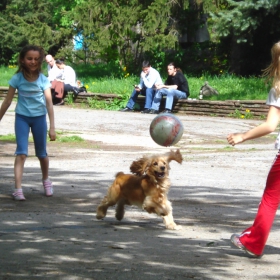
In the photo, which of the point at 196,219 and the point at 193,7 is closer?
the point at 196,219

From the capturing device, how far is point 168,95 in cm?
2209

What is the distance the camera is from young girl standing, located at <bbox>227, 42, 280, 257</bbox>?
20.2 feet

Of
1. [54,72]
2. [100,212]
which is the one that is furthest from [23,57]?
[54,72]

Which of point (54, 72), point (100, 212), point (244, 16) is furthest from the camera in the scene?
point (54, 72)

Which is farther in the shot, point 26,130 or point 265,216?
point 26,130

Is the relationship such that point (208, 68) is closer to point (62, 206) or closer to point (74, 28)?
point (74, 28)

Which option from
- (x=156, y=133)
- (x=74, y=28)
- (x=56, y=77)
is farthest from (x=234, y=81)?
(x=156, y=133)

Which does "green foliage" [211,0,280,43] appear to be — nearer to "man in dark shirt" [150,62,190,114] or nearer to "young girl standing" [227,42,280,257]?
"man in dark shirt" [150,62,190,114]

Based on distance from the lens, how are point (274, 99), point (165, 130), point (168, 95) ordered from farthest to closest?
point (168, 95) < point (165, 130) < point (274, 99)

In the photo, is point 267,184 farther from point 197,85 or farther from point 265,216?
point 197,85

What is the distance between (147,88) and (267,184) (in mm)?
16215

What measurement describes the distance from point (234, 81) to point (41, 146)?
17.3 m

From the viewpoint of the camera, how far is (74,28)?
3166 centimetres


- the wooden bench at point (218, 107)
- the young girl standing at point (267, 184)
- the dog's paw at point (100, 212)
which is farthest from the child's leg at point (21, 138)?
the wooden bench at point (218, 107)
